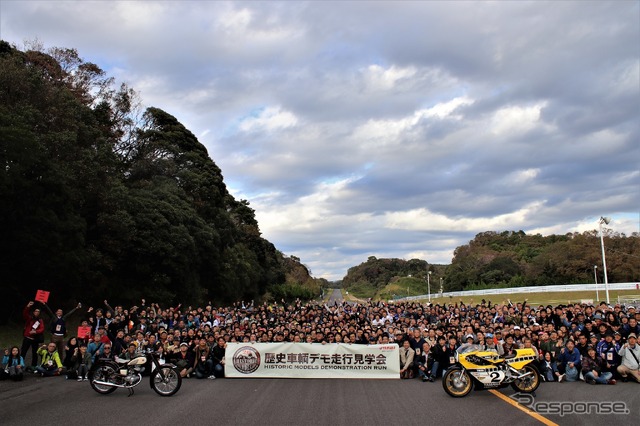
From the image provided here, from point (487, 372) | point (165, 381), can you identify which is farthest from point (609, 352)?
point (165, 381)

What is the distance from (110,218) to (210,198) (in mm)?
17700

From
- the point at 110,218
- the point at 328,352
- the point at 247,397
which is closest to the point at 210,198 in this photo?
the point at 110,218

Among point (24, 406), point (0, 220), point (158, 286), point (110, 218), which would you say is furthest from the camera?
point (158, 286)

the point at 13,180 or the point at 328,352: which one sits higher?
the point at 13,180

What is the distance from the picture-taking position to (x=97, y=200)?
94.9ft

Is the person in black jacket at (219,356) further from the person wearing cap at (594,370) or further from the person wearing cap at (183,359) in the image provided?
the person wearing cap at (594,370)

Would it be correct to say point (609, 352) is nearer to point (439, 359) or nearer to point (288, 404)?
point (439, 359)

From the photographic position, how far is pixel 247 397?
11.2 meters

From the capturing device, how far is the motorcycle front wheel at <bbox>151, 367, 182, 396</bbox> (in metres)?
11.3

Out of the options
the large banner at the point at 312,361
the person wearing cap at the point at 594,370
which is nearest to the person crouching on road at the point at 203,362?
the large banner at the point at 312,361

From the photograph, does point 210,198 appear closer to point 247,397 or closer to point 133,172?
point 133,172

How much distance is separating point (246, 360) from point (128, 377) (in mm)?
3655

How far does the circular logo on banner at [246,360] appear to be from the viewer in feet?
47.1

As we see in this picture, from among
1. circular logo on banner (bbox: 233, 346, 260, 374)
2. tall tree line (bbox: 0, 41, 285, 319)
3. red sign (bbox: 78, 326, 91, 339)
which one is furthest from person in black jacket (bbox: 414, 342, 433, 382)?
tall tree line (bbox: 0, 41, 285, 319)
